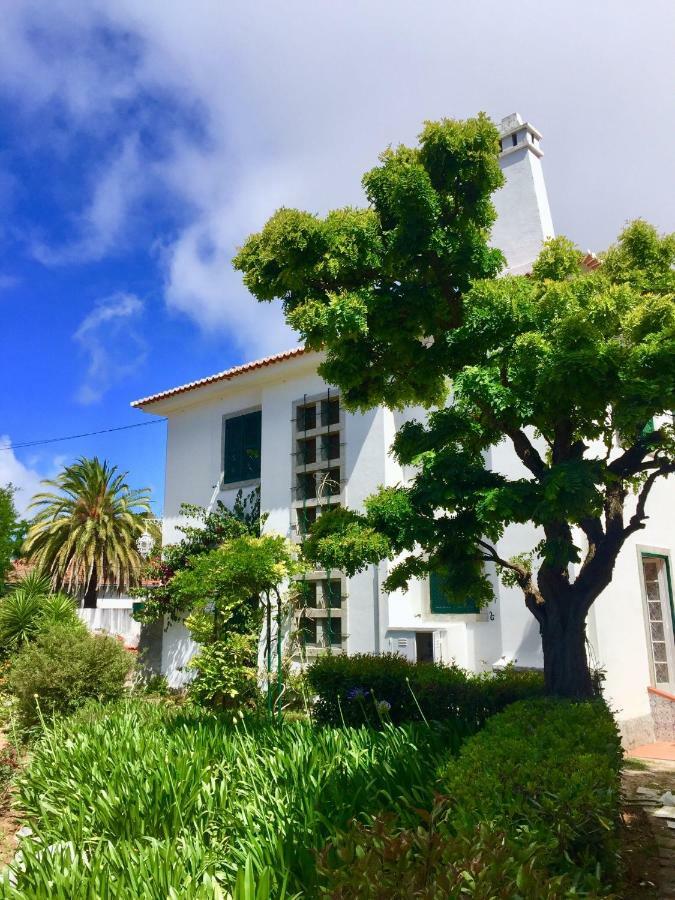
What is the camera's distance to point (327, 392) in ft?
38.4

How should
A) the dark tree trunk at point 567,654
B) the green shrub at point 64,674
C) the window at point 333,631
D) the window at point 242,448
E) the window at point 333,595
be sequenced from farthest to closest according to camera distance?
the window at point 242,448
the window at point 333,595
the window at point 333,631
the green shrub at point 64,674
the dark tree trunk at point 567,654

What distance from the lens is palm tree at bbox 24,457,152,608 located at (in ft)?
64.0

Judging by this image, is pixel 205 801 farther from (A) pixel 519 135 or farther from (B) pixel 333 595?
(A) pixel 519 135

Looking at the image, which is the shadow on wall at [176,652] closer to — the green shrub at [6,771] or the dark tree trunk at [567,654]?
the green shrub at [6,771]

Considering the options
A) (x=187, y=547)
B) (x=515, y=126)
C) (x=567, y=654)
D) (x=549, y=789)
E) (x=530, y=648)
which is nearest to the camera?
(x=549, y=789)

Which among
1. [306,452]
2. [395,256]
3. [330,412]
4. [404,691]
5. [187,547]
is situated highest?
[330,412]

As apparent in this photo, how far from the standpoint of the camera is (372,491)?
10758 mm

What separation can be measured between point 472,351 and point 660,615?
6.96 metres

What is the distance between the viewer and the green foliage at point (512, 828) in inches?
80.9

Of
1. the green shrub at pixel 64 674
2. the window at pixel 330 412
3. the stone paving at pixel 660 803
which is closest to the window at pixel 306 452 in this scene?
the window at pixel 330 412

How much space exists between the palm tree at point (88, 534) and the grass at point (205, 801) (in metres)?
14.2

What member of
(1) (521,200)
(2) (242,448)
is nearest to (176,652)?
(2) (242,448)

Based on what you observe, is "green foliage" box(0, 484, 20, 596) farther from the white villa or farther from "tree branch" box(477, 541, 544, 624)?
"tree branch" box(477, 541, 544, 624)

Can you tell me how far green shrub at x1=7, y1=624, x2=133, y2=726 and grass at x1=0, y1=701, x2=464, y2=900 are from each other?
2.17 m
